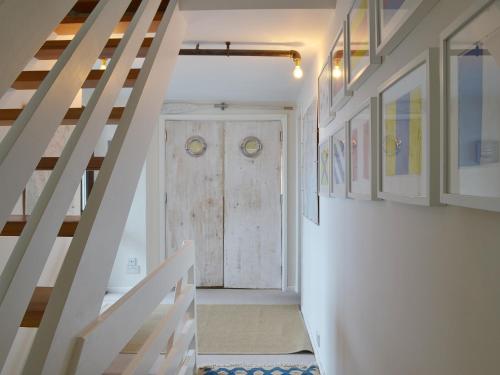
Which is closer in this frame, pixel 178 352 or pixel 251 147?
pixel 178 352

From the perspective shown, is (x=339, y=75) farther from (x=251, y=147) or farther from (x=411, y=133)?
(x=251, y=147)

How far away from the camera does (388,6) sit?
1.15 meters

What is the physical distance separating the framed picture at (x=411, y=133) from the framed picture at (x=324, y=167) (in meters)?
0.96

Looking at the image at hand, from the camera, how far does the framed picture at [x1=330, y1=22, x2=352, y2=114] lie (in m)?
1.74

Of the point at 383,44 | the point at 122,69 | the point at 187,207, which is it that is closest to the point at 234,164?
the point at 187,207

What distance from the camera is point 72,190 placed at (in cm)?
108

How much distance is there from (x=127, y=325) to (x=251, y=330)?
2.32 metres

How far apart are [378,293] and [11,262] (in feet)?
3.64

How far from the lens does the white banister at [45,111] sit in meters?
0.86

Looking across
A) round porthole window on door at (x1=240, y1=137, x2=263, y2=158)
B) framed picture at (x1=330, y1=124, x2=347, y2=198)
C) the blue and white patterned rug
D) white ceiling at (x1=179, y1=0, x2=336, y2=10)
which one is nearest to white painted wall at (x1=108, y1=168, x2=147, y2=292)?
round porthole window on door at (x1=240, y1=137, x2=263, y2=158)

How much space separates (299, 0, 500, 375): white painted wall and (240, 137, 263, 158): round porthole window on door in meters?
2.62

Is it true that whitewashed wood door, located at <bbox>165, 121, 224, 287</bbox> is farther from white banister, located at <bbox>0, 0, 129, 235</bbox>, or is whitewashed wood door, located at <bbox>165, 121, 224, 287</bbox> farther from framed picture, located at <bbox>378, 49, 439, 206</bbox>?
framed picture, located at <bbox>378, 49, 439, 206</bbox>

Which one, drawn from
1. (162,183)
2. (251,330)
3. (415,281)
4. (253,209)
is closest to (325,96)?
(415,281)

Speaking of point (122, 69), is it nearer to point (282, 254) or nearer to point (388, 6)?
point (388, 6)
